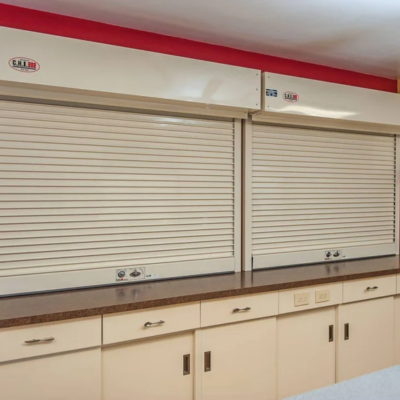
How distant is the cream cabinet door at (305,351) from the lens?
2.16 m

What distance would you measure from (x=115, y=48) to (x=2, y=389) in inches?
68.3

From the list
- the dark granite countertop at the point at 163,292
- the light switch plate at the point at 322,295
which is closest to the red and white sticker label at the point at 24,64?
the dark granite countertop at the point at 163,292

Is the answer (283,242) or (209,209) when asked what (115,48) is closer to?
(209,209)

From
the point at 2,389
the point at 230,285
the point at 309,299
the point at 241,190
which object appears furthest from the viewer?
the point at 241,190

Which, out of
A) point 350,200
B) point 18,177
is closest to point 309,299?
point 350,200

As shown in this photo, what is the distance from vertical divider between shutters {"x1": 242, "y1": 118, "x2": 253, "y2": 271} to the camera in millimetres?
2434

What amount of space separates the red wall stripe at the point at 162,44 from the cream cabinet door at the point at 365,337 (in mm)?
1793

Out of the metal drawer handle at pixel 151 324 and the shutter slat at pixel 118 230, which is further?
the shutter slat at pixel 118 230

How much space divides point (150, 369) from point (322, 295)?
46.4 inches

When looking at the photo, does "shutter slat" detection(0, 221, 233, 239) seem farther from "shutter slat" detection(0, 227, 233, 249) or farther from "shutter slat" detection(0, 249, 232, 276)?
"shutter slat" detection(0, 249, 232, 276)

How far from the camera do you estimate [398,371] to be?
112 centimetres

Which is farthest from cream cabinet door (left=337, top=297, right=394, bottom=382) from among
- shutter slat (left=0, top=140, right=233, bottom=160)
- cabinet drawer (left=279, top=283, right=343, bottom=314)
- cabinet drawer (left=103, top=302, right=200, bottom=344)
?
shutter slat (left=0, top=140, right=233, bottom=160)

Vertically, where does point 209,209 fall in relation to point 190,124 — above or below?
below

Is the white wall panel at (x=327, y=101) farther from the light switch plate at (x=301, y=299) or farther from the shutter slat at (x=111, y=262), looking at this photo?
the light switch plate at (x=301, y=299)
